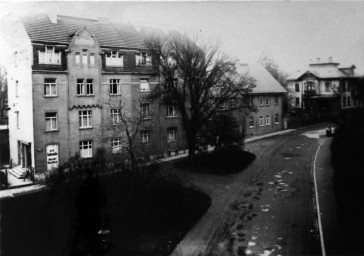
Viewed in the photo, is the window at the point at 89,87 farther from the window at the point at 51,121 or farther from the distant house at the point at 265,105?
the distant house at the point at 265,105

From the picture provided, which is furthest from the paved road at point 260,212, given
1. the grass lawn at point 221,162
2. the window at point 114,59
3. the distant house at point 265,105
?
the distant house at point 265,105

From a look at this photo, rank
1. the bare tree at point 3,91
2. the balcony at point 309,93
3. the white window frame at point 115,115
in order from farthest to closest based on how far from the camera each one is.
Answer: the balcony at point 309,93 < the white window frame at point 115,115 < the bare tree at point 3,91

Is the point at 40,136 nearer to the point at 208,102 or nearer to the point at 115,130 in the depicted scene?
the point at 115,130

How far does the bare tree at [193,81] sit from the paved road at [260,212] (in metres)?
3.77

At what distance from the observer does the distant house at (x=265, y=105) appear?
109 ft

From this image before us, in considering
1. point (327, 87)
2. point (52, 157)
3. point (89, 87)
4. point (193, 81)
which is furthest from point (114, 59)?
point (327, 87)

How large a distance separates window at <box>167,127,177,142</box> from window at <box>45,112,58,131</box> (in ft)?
22.1

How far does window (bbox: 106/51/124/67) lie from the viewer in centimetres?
1694

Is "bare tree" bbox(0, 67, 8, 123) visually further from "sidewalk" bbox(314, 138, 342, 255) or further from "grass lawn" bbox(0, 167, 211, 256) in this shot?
"sidewalk" bbox(314, 138, 342, 255)

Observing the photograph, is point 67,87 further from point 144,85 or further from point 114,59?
point 144,85

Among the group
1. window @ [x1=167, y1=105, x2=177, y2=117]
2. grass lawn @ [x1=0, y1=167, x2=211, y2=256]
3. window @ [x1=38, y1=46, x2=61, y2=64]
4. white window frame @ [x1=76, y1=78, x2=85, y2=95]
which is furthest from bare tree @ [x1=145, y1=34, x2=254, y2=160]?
grass lawn @ [x1=0, y1=167, x2=211, y2=256]

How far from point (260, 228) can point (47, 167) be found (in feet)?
30.5

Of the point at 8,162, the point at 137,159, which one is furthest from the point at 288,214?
the point at 8,162

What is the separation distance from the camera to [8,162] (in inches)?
674
